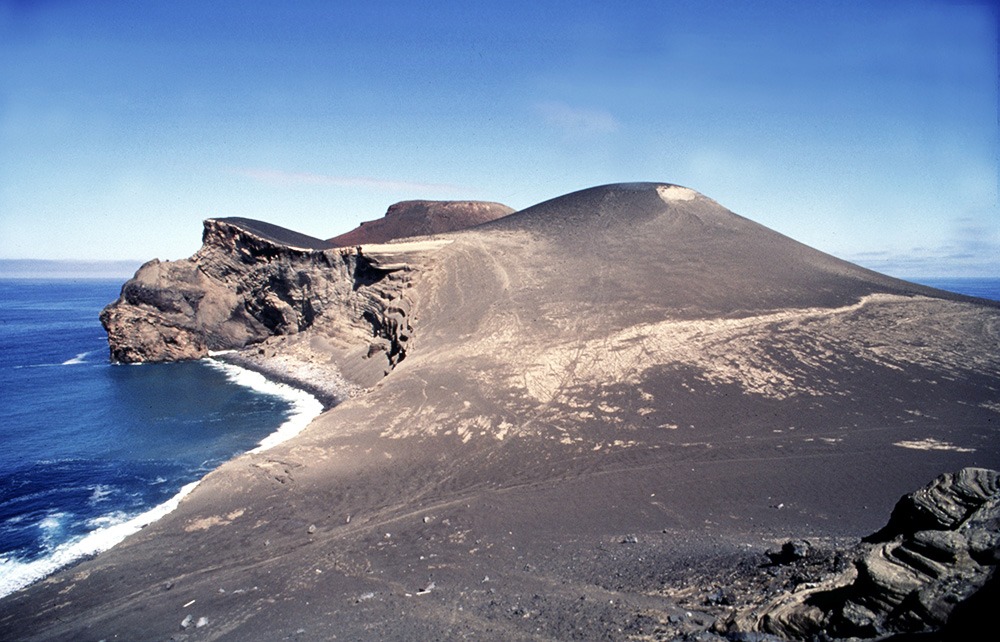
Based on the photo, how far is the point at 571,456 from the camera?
1772 cm

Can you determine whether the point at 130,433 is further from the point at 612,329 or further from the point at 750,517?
the point at 750,517

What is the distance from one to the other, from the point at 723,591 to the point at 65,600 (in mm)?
11761

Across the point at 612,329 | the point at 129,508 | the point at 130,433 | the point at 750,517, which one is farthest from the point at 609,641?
the point at 130,433

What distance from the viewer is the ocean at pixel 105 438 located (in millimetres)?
15992

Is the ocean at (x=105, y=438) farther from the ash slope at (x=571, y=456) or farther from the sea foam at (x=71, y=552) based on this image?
the ash slope at (x=571, y=456)

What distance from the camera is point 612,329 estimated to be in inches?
984

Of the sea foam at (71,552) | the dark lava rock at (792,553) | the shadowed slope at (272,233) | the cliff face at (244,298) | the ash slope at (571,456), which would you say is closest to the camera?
the dark lava rock at (792,553)

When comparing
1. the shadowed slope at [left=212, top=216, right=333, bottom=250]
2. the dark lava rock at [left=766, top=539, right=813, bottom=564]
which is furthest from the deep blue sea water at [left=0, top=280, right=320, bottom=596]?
the dark lava rock at [left=766, top=539, right=813, bottom=564]

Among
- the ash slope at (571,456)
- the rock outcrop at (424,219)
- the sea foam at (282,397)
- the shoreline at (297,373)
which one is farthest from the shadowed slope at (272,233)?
the rock outcrop at (424,219)

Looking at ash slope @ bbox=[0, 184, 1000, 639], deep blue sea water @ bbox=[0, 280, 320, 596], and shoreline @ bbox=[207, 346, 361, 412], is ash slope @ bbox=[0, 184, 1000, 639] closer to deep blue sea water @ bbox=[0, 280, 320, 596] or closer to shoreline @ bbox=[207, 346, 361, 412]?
deep blue sea water @ bbox=[0, 280, 320, 596]

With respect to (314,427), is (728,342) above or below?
above

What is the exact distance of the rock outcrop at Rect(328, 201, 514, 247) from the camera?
72.5 meters

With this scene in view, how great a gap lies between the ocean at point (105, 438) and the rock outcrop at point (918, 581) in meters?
14.7

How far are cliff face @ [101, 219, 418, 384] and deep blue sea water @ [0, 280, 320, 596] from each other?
2.57 m
